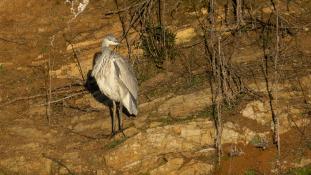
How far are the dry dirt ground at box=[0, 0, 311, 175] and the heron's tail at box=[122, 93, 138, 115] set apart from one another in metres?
0.17

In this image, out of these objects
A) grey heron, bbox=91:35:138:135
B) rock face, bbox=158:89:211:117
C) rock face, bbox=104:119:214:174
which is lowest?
rock face, bbox=104:119:214:174

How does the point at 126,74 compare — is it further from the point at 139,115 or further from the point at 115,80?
the point at 139,115

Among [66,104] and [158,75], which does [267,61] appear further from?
[66,104]

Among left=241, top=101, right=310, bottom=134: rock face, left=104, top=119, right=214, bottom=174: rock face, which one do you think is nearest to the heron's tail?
left=104, top=119, right=214, bottom=174: rock face

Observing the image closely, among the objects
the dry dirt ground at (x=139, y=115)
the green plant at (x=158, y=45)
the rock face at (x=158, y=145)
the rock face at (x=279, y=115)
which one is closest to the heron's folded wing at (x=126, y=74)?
the dry dirt ground at (x=139, y=115)

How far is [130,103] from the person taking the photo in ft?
35.3

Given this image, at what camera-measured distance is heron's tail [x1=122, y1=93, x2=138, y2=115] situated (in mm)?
10727

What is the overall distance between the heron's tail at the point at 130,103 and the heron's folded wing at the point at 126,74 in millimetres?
66

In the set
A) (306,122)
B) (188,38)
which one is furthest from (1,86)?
(306,122)

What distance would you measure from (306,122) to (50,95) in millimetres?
3985

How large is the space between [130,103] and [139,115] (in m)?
0.24

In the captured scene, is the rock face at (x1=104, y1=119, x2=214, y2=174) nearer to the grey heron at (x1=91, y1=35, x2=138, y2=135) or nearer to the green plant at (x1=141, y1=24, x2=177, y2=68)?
the grey heron at (x1=91, y1=35, x2=138, y2=135)

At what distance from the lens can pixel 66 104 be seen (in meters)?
11.6

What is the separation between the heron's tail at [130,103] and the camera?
422 inches
